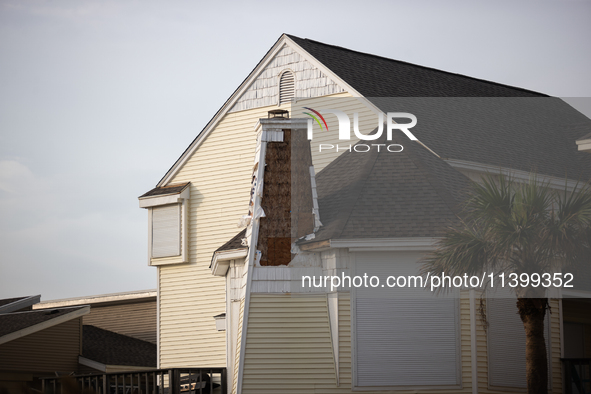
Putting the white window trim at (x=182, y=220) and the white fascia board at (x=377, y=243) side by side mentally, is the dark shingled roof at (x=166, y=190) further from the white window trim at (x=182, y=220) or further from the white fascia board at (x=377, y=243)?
the white fascia board at (x=377, y=243)

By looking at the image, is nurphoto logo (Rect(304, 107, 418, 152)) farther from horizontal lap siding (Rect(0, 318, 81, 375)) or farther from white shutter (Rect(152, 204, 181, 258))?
horizontal lap siding (Rect(0, 318, 81, 375))

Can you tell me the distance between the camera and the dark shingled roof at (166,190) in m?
26.0

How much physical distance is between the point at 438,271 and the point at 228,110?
13436 millimetres

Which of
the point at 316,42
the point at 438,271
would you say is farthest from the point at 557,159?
the point at 438,271

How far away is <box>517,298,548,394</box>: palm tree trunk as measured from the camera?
13625mm

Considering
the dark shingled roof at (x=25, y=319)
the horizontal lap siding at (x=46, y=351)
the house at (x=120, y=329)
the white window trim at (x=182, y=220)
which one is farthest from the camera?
the house at (x=120, y=329)

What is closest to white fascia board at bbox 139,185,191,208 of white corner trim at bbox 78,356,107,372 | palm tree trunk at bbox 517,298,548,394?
white corner trim at bbox 78,356,107,372

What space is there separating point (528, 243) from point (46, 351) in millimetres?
20755

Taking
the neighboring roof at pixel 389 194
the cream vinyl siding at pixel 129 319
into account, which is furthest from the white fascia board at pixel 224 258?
the cream vinyl siding at pixel 129 319

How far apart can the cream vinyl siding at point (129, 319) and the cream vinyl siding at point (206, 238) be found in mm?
9312

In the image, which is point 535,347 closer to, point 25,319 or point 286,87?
point 286,87

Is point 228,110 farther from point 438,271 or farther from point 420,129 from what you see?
point 438,271

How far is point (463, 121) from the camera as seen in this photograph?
2406 cm

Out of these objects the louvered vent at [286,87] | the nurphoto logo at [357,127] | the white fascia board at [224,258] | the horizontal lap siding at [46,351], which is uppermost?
the louvered vent at [286,87]
